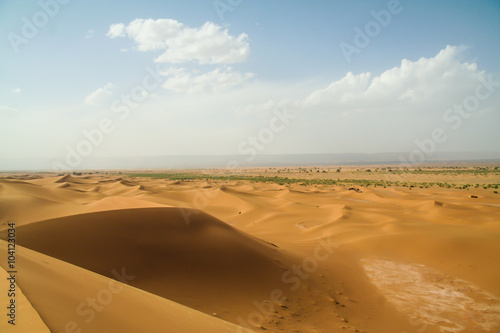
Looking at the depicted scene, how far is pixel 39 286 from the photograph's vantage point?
146 inches

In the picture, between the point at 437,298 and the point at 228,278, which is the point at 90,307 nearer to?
the point at 228,278

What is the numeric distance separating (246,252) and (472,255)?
851 cm

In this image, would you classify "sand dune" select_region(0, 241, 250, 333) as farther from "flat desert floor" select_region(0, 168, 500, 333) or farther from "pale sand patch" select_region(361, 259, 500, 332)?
"pale sand patch" select_region(361, 259, 500, 332)

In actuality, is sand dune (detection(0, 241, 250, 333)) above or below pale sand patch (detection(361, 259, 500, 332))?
above

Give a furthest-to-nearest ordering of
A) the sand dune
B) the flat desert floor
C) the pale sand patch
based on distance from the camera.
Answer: the pale sand patch, the flat desert floor, the sand dune

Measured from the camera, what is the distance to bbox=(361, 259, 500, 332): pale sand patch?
615cm

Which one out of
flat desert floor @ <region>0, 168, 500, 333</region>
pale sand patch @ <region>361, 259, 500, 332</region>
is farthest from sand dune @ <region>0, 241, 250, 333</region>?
pale sand patch @ <region>361, 259, 500, 332</region>

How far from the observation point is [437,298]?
726 cm

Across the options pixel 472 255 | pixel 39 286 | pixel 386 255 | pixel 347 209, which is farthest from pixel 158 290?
pixel 347 209

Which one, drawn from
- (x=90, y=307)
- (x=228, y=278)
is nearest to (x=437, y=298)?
(x=228, y=278)

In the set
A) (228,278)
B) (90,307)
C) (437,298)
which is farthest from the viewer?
(228,278)

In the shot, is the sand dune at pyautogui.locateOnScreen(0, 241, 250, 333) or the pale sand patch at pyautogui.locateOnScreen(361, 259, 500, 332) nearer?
the sand dune at pyautogui.locateOnScreen(0, 241, 250, 333)

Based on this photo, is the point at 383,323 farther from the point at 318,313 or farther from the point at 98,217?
the point at 98,217

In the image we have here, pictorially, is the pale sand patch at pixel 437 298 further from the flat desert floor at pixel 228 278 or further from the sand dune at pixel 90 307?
the sand dune at pixel 90 307
